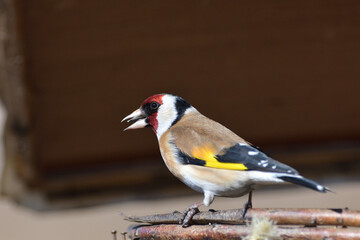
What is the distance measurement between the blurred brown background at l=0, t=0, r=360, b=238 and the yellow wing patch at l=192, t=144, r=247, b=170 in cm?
93

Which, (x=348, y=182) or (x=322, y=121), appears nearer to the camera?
(x=322, y=121)

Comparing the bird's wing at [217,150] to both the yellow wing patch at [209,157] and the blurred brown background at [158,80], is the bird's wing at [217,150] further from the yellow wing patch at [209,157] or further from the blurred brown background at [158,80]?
the blurred brown background at [158,80]

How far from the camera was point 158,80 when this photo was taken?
2.24 metres

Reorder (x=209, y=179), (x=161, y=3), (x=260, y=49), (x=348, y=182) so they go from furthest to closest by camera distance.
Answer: (x=348, y=182) < (x=260, y=49) < (x=161, y=3) < (x=209, y=179)

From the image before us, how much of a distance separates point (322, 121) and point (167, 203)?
2.51 ft

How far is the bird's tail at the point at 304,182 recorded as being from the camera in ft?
2.94

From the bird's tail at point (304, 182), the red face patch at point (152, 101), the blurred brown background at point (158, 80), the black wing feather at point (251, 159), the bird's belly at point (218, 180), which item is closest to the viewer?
the bird's tail at point (304, 182)

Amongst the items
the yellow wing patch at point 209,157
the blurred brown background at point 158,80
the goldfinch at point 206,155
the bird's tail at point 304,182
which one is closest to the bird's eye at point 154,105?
the goldfinch at point 206,155

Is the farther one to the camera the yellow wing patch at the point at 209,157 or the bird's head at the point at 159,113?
the bird's head at the point at 159,113

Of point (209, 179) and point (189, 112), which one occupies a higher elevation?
point (189, 112)

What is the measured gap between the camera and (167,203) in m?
2.68

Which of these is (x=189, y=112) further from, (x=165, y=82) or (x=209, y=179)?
(x=165, y=82)

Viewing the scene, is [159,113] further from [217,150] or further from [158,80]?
[158,80]


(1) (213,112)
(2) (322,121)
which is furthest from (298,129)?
(1) (213,112)
